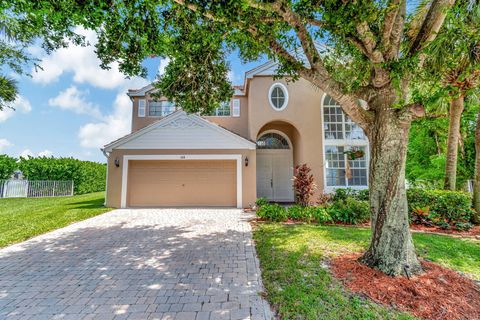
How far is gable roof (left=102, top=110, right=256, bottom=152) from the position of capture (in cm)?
1160

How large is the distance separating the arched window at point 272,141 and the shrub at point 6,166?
751 inches

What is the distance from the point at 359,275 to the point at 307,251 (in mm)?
1421

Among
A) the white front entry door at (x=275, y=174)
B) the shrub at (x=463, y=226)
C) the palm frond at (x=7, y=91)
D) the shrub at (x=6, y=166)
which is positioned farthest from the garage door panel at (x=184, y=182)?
the shrub at (x=6, y=166)

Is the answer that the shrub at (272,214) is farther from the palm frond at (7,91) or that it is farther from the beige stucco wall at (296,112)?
the palm frond at (7,91)

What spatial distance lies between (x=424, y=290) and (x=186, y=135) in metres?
10.6

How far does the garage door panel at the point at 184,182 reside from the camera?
1201 cm

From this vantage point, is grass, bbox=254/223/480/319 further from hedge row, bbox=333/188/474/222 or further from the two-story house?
the two-story house

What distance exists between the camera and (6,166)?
16.6 meters

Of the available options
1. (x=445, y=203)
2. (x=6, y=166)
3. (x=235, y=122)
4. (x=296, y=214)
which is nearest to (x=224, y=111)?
(x=235, y=122)

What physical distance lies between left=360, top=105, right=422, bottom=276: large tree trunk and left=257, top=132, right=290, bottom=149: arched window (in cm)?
1044

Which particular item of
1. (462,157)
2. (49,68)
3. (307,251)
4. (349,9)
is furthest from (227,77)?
(462,157)

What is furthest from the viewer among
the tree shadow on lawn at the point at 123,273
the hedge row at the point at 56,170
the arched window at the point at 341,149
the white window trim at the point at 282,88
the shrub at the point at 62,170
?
the shrub at the point at 62,170

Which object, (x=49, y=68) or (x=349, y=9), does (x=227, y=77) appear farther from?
(x=49, y=68)

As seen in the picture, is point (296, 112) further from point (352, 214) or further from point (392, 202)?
point (392, 202)
